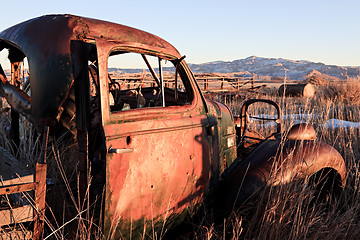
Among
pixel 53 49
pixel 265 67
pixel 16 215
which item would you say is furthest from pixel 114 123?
pixel 265 67

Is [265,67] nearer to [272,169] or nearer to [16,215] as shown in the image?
[272,169]

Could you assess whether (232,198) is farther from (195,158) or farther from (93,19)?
(93,19)

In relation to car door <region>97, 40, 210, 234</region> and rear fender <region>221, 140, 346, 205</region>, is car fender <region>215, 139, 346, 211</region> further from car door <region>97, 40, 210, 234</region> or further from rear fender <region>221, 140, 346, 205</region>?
car door <region>97, 40, 210, 234</region>

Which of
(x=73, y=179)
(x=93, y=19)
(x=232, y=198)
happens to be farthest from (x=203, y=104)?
(x=73, y=179)

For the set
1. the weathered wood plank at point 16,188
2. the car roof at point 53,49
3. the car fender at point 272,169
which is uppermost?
the car roof at point 53,49

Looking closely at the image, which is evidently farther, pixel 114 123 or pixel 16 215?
pixel 114 123

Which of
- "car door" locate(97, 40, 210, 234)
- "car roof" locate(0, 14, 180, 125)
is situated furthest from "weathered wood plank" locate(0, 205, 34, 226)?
"car roof" locate(0, 14, 180, 125)

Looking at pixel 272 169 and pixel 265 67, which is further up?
pixel 265 67

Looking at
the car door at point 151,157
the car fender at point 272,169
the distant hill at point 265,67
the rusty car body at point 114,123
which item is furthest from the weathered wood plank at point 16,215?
the distant hill at point 265,67

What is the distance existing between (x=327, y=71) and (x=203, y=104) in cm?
10940

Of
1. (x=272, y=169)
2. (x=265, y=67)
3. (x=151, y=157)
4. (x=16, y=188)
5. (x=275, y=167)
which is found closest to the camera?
(x=16, y=188)

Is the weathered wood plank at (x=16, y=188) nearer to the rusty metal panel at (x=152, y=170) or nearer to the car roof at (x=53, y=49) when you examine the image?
the rusty metal panel at (x=152, y=170)

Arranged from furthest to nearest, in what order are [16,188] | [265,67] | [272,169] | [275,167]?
[265,67]
[272,169]
[275,167]
[16,188]

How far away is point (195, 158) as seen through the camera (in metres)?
2.47
